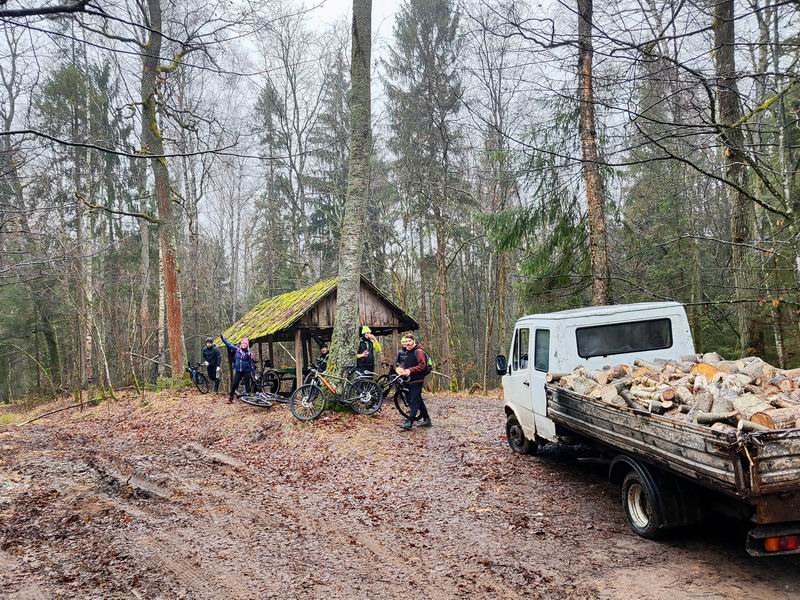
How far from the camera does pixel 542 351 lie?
23.3ft

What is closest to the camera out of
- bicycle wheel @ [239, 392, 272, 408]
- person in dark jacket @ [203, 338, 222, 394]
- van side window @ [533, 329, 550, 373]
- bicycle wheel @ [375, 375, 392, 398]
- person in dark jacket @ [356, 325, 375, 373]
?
van side window @ [533, 329, 550, 373]

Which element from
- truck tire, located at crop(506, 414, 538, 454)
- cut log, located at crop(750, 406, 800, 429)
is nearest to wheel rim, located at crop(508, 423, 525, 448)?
truck tire, located at crop(506, 414, 538, 454)

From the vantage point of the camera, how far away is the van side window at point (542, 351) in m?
6.93

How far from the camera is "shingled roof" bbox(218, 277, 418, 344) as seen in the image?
13344 mm

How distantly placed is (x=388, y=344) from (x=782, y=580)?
26611mm

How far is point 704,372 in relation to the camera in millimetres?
5332

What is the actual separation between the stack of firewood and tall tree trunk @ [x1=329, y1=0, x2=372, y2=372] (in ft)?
17.0

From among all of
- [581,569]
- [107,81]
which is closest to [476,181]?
[107,81]

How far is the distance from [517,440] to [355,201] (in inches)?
227

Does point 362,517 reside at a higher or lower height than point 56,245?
lower

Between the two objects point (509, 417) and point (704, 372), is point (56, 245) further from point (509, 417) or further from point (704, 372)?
point (704, 372)

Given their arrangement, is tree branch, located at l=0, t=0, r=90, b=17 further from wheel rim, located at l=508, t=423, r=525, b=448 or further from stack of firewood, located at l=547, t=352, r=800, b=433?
wheel rim, located at l=508, t=423, r=525, b=448

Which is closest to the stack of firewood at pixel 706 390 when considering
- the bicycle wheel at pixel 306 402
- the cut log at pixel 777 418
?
the cut log at pixel 777 418

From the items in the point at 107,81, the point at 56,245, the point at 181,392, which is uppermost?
the point at 107,81
